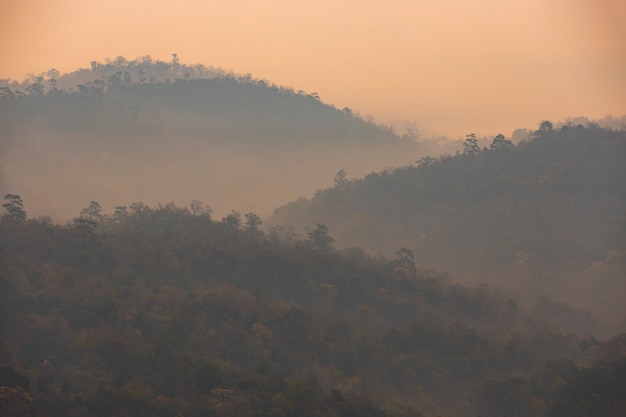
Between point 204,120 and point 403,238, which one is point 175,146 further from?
point 403,238

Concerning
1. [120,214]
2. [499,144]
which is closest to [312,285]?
[120,214]

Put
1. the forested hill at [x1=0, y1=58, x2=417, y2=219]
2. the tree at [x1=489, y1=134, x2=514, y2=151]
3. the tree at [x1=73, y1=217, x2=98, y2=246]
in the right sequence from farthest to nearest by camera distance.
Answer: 1. the forested hill at [x1=0, y1=58, x2=417, y2=219]
2. the tree at [x1=489, y1=134, x2=514, y2=151]
3. the tree at [x1=73, y1=217, x2=98, y2=246]

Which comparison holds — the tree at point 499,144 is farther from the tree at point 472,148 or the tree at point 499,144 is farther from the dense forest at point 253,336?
the dense forest at point 253,336

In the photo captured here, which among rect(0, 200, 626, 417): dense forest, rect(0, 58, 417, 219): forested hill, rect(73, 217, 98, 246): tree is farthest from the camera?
rect(0, 58, 417, 219): forested hill

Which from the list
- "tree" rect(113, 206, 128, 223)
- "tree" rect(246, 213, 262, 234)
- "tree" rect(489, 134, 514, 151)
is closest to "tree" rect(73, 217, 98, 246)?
"tree" rect(113, 206, 128, 223)

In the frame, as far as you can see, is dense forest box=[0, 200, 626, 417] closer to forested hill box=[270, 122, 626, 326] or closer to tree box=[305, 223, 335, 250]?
tree box=[305, 223, 335, 250]

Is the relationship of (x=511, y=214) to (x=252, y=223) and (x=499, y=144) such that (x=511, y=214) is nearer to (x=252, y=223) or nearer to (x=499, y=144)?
(x=499, y=144)
